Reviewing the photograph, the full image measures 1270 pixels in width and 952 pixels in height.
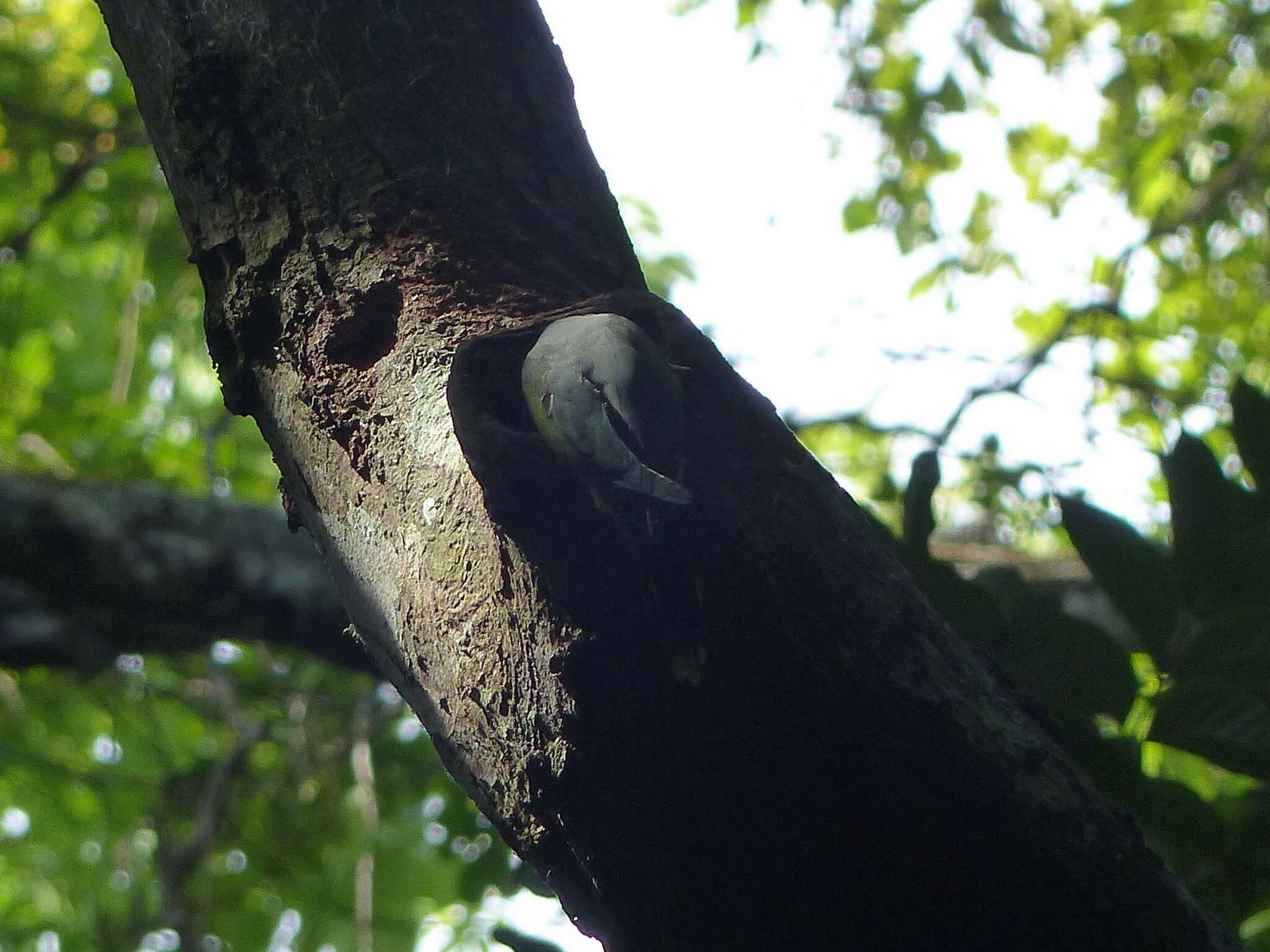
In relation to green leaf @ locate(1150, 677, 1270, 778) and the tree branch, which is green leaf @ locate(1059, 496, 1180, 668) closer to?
green leaf @ locate(1150, 677, 1270, 778)

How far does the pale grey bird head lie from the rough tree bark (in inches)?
1.2

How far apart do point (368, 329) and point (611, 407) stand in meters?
0.36

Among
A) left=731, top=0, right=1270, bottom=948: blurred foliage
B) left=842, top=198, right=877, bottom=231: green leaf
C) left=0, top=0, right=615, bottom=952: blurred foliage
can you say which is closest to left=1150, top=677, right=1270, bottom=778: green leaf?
left=731, top=0, right=1270, bottom=948: blurred foliage

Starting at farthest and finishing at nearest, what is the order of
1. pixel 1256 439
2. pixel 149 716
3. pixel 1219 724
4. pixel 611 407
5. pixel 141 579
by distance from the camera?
1. pixel 149 716
2. pixel 141 579
3. pixel 1256 439
4. pixel 1219 724
5. pixel 611 407

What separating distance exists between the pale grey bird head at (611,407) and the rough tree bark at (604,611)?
0.03 metres

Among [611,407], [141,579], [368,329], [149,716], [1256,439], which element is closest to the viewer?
[611,407]

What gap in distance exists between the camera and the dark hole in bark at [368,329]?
43.6 inches

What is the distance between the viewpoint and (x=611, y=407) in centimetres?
86

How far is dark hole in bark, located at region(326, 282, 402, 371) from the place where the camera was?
1107 millimetres

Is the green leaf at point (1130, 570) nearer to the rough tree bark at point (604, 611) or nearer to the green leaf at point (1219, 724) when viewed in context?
the green leaf at point (1219, 724)

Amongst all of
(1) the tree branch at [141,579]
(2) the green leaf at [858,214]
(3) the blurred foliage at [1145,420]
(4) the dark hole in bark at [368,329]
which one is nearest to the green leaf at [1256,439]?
(3) the blurred foliage at [1145,420]

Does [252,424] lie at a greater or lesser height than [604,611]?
lesser

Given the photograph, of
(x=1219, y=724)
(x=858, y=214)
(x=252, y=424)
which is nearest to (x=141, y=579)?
(x=252, y=424)

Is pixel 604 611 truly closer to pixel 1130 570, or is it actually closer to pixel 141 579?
pixel 1130 570
